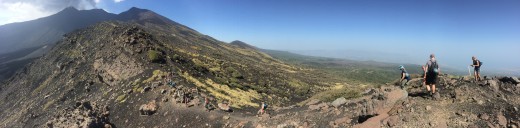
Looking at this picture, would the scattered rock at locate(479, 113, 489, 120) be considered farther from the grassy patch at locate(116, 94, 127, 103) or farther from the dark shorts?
the grassy patch at locate(116, 94, 127, 103)

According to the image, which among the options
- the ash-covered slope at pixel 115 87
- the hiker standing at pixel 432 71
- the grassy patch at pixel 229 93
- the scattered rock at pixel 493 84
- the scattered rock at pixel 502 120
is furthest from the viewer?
the grassy patch at pixel 229 93

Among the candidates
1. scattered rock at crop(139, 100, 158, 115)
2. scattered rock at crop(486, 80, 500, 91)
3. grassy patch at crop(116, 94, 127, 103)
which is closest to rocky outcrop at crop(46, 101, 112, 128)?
scattered rock at crop(139, 100, 158, 115)

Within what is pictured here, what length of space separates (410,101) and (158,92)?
3441 cm

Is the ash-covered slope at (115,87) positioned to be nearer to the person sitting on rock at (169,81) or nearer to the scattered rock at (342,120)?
the person sitting on rock at (169,81)

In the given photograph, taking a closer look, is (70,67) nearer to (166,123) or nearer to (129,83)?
(129,83)

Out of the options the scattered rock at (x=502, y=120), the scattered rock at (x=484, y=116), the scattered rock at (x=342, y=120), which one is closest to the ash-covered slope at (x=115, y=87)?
the scattered rock at (x=342, y=120)

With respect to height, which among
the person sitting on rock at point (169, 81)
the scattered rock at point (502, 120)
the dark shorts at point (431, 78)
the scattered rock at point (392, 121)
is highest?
the dark shorts at point (431, 78)

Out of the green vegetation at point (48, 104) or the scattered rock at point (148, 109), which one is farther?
the green vegetation at point (48, 104)

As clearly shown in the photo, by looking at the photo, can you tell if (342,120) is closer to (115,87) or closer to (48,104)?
(115,87)

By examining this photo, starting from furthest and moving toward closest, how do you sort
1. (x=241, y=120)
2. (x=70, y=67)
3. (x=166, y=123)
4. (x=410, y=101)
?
1. (x=70, y=67)
2. (x=166, y=123)
3. (x=241, y=120)
4. (x=410, y=101)

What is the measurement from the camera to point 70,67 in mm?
79375

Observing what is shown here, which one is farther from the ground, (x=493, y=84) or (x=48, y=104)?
(x=493, y=84)

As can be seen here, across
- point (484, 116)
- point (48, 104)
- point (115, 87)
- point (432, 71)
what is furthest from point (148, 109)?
point (484, 116)

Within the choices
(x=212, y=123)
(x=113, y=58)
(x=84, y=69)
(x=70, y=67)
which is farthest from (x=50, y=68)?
(x=212, y=123)
